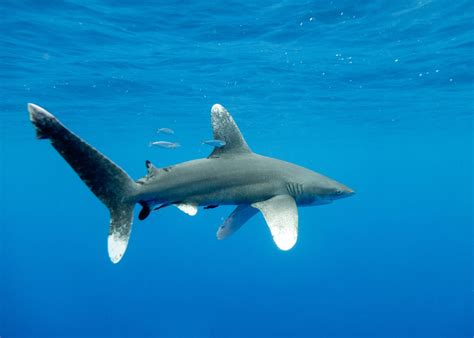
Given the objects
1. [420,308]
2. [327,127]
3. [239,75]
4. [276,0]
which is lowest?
[420,308]

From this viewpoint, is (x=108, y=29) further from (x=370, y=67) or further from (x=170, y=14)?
(x=370, y=67)

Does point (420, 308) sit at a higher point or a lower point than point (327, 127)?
lower

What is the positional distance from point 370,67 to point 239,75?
6.56 m

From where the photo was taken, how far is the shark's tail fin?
4258 mm

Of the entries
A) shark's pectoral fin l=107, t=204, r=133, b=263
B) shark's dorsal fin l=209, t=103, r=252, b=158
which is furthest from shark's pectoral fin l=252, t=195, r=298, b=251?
shark's pectoral fin l=107, t=204, r=133, b=263

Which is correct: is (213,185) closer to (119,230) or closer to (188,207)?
(188,207)

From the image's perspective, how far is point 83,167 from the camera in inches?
180

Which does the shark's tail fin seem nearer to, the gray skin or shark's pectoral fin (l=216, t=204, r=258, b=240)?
the gray skin

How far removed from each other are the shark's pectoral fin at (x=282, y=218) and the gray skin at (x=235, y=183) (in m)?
0.18

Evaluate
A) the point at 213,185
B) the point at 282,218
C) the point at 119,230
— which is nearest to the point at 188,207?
the point at 213,185

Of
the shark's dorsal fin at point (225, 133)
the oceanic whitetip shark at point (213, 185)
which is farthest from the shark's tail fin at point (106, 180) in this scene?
the shark's dorsal fin at point (225, 133)

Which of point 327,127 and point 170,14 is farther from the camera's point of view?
point 327,127

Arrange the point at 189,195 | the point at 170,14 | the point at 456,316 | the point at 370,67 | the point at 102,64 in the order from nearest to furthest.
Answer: the point at 189,195, the point at 170,14, the point at 102,64, the point at 370,67, the point at 456,316

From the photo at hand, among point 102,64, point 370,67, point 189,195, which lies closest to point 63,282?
point 102,64
